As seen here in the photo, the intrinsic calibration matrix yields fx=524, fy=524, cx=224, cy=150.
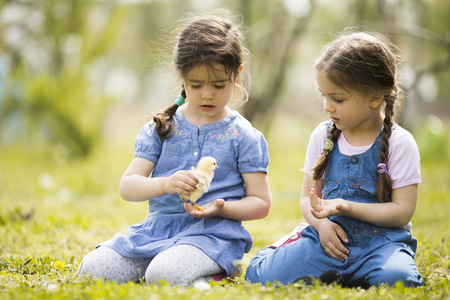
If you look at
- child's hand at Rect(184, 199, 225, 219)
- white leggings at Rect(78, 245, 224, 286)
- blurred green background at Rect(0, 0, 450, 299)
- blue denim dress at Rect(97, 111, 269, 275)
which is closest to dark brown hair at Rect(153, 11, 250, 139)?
blue denim dress at Rect(97, 111, 269, 275)

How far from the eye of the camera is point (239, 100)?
336 centimetres

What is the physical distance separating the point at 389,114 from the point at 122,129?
2641 cm

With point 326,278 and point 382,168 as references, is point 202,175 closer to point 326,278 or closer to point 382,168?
point 326,278

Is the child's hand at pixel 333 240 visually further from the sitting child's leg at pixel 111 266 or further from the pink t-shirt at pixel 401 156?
the sitting child's leg at pixel 111 266

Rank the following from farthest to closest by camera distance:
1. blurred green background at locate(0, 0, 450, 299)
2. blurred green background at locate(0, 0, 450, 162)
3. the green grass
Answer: blurred green background at locate(0, 0, 450, 162)
blurred green background at locate(0, 0, 450, 299)
the green grass

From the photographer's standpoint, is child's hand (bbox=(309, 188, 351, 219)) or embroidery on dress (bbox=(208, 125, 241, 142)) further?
embroidery on dress (bbox=(208, 125, 241, 142))

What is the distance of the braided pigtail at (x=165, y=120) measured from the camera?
319 centimetres

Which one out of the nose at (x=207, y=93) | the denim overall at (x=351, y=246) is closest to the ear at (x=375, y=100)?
the denim overall at (x=351, y=246)

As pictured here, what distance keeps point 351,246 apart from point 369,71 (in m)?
0.98

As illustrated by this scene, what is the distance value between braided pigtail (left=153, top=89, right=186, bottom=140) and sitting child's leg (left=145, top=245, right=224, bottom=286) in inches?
27.9

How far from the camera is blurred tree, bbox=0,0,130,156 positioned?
34.4 feet

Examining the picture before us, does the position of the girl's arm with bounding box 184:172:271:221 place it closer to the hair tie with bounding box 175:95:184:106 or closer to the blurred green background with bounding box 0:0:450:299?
the blurred green background with bounding box 0:0:450:299

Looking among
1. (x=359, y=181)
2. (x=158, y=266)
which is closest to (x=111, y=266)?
(x=158, y=266)

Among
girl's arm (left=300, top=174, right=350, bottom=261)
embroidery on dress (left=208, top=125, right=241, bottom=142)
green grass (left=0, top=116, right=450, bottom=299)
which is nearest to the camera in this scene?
green grass (left=0, top=116, right=450, bottom=299)
